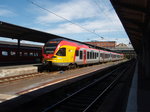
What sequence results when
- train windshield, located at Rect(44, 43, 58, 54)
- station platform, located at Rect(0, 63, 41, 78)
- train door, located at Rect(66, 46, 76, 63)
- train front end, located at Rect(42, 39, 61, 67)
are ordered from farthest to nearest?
train door, located at Rect(66, 46, 76, 63), train windshield, located at Rect(44, 43, 58, 54), train front end, located at Rect(42, 39, 61, 67), station platform, located at Rect(0, 63, 41, 78)

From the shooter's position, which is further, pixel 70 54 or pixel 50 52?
pixel 70 54

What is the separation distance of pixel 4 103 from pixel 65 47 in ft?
34.7

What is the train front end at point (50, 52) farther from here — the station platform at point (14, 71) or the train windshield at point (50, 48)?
the station platform at point (14, 71)

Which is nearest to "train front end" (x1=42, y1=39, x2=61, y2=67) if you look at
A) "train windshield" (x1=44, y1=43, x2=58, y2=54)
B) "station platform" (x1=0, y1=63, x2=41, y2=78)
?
"train windshield" (x1=44, y1=43, x2=58, y2=54)

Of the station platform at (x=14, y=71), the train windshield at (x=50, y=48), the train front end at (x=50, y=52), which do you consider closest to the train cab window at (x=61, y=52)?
the train front end at (x=50, y=52)

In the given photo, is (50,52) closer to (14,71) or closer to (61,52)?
(61,52)

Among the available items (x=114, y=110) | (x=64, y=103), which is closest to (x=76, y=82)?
(x=64, y=103)

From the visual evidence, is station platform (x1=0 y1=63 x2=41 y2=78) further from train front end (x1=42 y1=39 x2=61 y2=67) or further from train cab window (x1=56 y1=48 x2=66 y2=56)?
train cab window (x1=56 y1=48 x2=66 y2=56)

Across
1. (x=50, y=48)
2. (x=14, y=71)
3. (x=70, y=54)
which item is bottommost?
(x=14, y=71)

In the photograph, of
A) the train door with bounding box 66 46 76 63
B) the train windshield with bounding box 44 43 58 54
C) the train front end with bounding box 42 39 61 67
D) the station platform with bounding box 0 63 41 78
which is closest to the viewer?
the station platform with bounding box 0 63 41 78

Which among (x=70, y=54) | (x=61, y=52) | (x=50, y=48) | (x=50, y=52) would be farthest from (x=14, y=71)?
(x=70, y=54)

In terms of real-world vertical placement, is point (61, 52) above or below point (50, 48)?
below

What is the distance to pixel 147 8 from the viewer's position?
8.89 meters

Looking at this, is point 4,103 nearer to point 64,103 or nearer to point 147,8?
point 64,103
